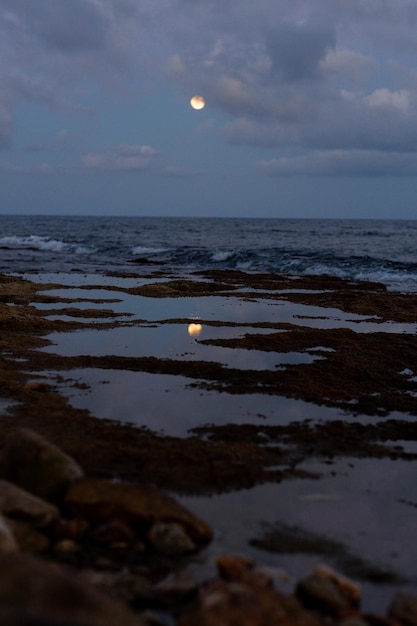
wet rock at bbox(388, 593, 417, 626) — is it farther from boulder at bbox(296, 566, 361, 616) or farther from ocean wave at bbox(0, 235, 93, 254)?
ocean wave at bbox(0, 235, 93, 254)

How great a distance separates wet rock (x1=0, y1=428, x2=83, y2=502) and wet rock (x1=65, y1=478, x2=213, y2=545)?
23cm

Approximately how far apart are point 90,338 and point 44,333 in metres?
1.14

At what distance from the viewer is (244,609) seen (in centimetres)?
364

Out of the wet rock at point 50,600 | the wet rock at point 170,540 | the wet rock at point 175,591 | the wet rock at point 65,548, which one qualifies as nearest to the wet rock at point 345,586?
the wet rock at point 175,591

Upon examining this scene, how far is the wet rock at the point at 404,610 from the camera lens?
13.4 ft

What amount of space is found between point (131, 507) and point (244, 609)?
1.87m

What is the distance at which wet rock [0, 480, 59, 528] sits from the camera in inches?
203

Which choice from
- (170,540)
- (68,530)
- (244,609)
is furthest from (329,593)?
(68,530)

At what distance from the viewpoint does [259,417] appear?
8.65 metres

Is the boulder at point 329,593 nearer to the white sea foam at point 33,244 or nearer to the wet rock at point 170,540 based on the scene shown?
the wet rock at point 170,540

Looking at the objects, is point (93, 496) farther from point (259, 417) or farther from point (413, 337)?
point (413, 337)

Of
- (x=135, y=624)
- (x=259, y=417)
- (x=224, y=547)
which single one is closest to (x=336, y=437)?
(x=259, y=417)

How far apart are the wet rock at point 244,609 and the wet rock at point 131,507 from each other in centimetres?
114

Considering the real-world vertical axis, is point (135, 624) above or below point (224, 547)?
above
